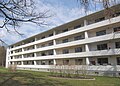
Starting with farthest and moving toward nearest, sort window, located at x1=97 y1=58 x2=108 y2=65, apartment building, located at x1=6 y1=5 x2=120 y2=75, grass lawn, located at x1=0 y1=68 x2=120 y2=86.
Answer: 1. window, located at x1=97 y1=58 x2=108 y2=65
2. apartment building, located at x1=6 y1=5 x2=120 y2=75
3. grass lawn, located at x1=0 y1=68 x2=120 y2=86

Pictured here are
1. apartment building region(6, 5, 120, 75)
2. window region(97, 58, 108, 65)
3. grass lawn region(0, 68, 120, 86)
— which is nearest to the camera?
grass lawn region(0, 68, 120, 86)

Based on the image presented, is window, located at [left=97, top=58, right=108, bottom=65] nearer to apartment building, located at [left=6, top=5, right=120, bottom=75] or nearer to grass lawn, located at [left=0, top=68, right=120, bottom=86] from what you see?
apartment building, located at [left=6, top=5, right=120, bottom=75]

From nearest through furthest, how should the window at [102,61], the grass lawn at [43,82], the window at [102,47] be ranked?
the grass lawn at [43,82]
the window at [102,61]
the window at [102,47]

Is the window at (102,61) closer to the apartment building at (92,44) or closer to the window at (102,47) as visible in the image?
the apartment building at (92,44)

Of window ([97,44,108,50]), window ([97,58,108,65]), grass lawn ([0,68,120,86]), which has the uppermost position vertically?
window ([97,44,108,50])

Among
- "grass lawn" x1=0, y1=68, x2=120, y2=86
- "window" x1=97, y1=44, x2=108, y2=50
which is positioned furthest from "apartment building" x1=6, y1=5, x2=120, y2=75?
"grass lawn" x1=0, y1=68, x2=120, y2=86

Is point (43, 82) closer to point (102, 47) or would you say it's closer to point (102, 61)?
point (102, 61)

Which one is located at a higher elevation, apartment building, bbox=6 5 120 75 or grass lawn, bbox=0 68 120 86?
apartment building, bbox=6 5 120 75

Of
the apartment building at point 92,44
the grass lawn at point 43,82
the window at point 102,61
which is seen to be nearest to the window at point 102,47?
the apartment building at point 92,44

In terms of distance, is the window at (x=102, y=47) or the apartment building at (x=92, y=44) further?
the window at (x=102, y=47)

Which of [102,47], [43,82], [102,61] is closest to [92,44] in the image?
[102,47]

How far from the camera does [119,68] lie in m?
26.7

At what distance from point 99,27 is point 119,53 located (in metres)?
6.21

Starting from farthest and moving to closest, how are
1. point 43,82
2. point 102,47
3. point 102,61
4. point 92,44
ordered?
1. point 92,44
2. point 102,47
3. point 102,61
4. point 43,82
